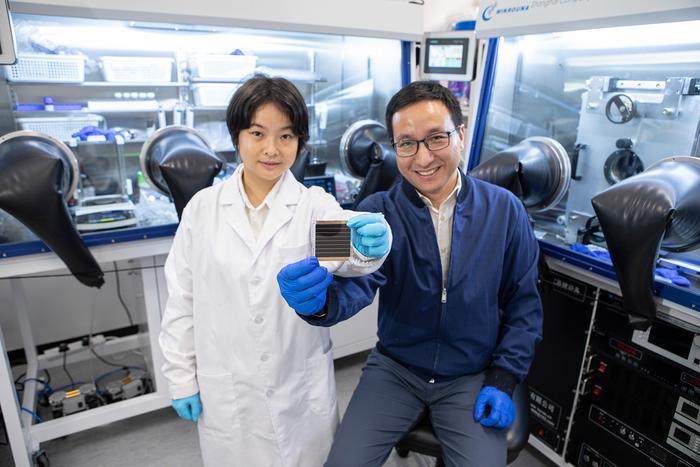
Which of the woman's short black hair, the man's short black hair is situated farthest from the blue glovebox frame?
the woman's short black hair

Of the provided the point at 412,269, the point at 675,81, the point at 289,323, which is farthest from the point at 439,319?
the point at 675,81

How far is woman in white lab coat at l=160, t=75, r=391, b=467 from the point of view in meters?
1.19

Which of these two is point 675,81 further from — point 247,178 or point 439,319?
point 247,178

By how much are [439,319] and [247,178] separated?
685 mm

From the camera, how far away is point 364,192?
210 cm

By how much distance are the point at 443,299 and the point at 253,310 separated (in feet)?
1.77

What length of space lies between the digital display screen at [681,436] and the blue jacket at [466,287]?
596 millimetres

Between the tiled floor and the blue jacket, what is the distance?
0.91 meters

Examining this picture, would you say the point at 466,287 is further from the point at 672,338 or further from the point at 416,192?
the point at 672,338

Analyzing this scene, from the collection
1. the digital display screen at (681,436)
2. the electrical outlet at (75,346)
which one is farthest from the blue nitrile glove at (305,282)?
the electrical outlet at (75,346)

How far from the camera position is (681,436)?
57.7 inches

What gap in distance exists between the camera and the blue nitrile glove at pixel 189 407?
1279 mm

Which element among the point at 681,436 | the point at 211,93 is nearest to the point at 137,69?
the point at 211,93

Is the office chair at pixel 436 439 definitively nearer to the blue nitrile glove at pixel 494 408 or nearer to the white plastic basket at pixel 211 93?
the blue nitrile glove at pixel 494 408
